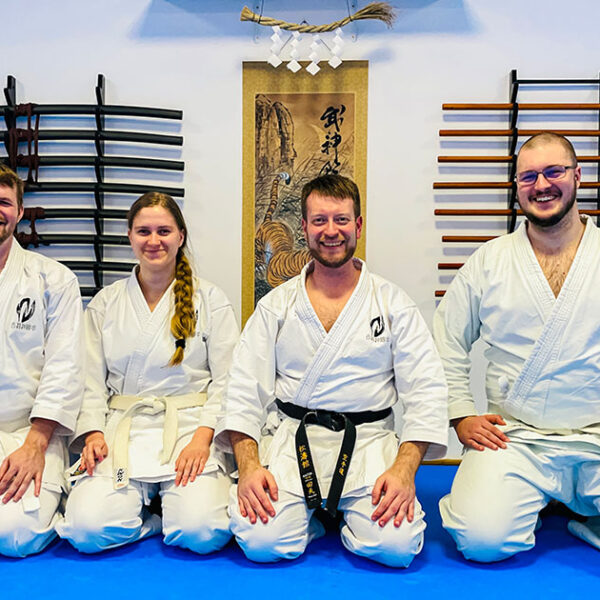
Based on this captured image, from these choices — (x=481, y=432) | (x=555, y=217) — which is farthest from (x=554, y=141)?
(x=481, y=432)

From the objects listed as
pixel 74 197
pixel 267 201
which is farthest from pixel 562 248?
pixel 74 197

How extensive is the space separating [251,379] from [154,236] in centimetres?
73

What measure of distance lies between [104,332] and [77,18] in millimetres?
1897

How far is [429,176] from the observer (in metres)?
3.36

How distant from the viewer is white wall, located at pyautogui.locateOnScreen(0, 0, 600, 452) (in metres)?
3.31

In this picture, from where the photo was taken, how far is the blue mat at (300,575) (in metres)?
1.93

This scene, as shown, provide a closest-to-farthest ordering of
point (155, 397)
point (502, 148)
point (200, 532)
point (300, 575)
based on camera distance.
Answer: point (300, 575) → point (200, 532) → point (155, 397) → point (502, 148)

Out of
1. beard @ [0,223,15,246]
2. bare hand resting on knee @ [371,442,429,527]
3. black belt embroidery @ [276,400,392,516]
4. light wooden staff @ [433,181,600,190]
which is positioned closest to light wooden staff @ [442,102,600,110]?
light wooden staff @ [433,181,600,190]

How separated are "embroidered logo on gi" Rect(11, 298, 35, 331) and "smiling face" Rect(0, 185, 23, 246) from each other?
0.25m

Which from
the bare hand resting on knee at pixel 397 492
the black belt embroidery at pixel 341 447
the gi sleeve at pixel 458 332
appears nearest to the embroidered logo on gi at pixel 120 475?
the black belt embroidery at pixel 341 447

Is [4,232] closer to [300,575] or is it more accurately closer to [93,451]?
[93,451]

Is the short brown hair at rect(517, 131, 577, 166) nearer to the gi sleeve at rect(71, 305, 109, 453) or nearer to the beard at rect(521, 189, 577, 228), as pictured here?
the beard at rect(521, 189, 577, 228)

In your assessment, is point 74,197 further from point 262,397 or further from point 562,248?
point 562,248

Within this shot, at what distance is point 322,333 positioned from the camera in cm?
237
